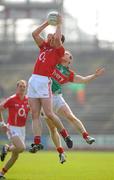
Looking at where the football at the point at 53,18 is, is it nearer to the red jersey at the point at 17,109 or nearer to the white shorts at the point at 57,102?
the white shorts at the point at 57,102

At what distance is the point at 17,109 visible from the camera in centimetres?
1581

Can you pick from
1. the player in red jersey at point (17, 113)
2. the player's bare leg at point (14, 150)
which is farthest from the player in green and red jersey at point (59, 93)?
the player in red jersey at point (17, 113)

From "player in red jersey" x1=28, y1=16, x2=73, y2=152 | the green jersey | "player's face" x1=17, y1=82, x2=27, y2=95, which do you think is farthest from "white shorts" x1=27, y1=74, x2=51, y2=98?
"player's face" x1=17, y1=82, x2=27, y2=95

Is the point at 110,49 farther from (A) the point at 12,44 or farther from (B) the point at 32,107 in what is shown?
(B) the point at 32,107

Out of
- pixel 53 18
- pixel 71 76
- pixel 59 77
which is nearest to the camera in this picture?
pixel 53 18

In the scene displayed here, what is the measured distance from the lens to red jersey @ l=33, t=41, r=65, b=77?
13602 millimetres

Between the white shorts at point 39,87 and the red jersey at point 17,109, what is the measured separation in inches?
82.8

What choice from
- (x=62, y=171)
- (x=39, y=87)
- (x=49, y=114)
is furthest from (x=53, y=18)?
(x=62, y=171)

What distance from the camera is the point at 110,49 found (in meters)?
56.6

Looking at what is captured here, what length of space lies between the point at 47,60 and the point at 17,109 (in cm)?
255

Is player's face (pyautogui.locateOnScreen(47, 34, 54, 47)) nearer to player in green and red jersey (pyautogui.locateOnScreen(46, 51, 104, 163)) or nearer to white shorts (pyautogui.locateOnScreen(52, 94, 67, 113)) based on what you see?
player in green and red jersey (pyautogui.locateOnScreen(46, 51, 104, 163))

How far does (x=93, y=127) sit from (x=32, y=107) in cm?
3360

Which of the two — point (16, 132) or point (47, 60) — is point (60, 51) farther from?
point (16, 132)

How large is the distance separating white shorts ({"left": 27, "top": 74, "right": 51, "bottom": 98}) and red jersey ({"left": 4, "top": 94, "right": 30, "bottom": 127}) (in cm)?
210
